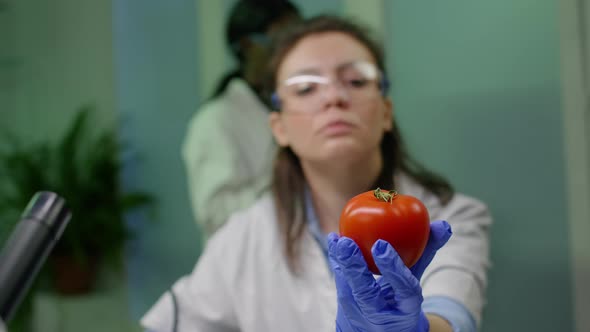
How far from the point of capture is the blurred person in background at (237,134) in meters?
2.04

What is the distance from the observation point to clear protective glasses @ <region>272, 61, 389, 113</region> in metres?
1.24

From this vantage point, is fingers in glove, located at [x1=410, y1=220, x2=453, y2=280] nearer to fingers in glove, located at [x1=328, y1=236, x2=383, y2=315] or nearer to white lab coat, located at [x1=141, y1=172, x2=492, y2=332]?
fingers in glove, located at [x1=328, y1=236, x2=383, y2=315]

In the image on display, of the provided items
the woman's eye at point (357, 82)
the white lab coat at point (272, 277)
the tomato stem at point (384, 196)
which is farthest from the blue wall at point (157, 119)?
the tomato stem at point (384, 196)

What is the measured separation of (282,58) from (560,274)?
2.89 feet

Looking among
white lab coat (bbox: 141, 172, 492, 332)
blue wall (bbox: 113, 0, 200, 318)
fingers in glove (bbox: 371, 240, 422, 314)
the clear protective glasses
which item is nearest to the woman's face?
the clear protective glasses

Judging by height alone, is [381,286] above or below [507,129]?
above

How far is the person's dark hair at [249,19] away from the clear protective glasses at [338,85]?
0.80 meters

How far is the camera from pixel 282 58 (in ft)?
4.59

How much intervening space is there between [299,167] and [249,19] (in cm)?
81

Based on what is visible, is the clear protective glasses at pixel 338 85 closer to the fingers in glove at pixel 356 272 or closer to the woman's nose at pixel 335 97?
the woman's nose at pixel 335 97

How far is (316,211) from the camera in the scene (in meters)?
1.38

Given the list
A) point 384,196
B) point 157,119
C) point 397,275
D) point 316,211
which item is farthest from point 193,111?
point 397,275

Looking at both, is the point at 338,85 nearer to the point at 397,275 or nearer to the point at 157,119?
the point at 397,275

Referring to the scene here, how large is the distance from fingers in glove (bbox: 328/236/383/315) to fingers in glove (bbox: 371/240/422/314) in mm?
23
